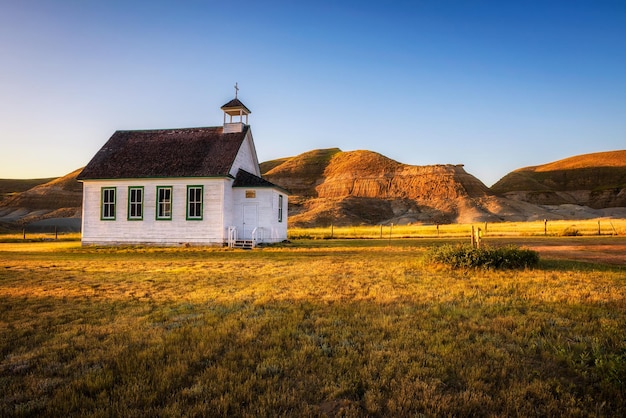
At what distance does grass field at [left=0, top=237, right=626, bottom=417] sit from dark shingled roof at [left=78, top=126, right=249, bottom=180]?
14470 mm

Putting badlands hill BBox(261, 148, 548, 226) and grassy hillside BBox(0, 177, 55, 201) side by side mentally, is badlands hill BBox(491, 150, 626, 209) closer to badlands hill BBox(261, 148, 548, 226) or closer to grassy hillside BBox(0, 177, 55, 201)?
badlands hill BBox(261, 148, 548, 226)

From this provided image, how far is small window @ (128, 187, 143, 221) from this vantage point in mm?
23145

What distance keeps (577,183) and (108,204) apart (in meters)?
156

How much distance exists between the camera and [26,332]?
551cm

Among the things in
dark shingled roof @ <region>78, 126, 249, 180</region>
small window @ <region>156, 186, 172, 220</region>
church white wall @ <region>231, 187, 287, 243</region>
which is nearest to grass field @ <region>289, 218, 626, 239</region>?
church white wall @ <region>231, 187, 287, 243</region>

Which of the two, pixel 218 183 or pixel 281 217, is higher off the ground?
pixel 218 183

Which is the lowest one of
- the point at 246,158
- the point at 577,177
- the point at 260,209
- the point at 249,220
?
the point at 249,220

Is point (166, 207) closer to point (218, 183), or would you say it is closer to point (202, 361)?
point (218, 183)

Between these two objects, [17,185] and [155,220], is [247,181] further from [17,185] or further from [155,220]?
[17,185]

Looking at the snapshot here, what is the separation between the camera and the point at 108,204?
23.6 m

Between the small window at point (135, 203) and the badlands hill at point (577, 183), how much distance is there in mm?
Result: 92077

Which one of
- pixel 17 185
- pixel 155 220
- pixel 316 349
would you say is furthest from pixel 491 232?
pixel 17 185

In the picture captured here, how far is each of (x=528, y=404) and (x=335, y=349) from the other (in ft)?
6.85

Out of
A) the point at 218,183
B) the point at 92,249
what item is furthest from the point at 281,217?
the point at 92,249
